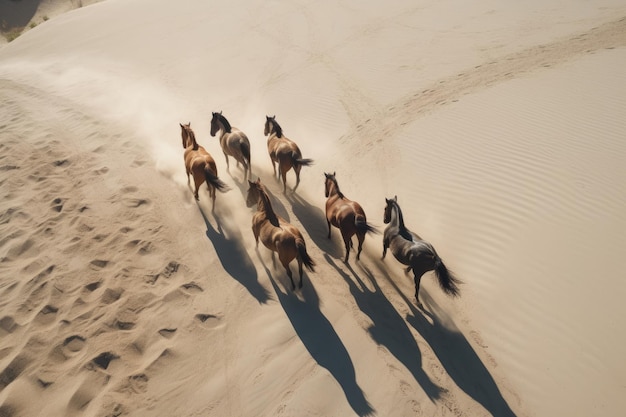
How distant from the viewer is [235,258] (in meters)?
6.26

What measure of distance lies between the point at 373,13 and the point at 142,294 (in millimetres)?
16931

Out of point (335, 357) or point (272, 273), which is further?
point (272, 273)

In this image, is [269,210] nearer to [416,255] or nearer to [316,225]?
[316,225]

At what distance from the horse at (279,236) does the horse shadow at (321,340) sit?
27 centimetres

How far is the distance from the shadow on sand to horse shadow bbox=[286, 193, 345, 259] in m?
1.52

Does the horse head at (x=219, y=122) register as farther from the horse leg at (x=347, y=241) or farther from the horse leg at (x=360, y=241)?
the horse leg at (x=360, y=241)

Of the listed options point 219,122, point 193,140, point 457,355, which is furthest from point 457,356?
point 219,122

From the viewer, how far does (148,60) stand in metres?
15.6

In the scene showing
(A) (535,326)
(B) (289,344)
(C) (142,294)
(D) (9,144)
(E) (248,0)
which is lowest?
(A) (535,326)

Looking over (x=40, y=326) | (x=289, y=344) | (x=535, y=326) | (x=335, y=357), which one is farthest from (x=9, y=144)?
(x=535, y=326)

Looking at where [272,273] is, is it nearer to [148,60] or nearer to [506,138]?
[506,138]

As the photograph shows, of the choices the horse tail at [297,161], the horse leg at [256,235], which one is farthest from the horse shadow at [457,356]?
the horse tail at [297,161]

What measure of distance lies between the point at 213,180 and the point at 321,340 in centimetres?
364

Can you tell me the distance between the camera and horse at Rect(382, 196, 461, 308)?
16.6 feet
